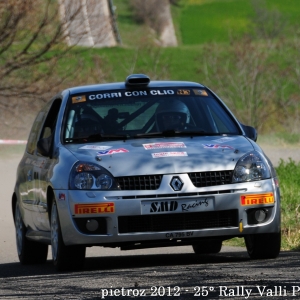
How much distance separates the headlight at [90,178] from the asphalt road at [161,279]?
26.6 inches

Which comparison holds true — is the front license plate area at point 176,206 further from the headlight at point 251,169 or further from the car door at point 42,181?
the car door at point 42,181

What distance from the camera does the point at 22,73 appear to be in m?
24.6

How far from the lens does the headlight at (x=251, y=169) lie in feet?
27.4

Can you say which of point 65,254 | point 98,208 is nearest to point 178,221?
point 98,208

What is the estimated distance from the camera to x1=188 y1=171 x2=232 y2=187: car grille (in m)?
8.23

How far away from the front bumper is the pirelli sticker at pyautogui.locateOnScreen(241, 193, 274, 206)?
2 centimetres

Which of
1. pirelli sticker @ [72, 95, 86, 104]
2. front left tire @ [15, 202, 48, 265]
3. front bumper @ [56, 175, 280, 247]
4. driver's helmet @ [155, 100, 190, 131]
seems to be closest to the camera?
front bumper @ [56, 175, 280, 247]

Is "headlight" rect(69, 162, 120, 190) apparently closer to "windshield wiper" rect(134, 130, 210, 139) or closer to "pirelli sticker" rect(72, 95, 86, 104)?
"windshield wiper" rect(134, 130, 210, 139)

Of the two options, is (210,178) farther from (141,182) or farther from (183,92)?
(183,92)

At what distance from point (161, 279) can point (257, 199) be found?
4.86 ft

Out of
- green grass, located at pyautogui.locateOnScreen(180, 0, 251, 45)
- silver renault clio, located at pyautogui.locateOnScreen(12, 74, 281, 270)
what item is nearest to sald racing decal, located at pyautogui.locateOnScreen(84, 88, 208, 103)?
silver renault clio, located at pyautogui.locateOnScreen(12, 74, 281, 270)

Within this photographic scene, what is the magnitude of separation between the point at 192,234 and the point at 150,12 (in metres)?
91.2

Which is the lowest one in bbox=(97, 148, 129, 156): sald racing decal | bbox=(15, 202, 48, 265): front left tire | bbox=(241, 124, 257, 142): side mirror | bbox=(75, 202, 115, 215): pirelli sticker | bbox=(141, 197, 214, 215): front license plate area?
bbox=(15, 202, 48, 265): front left tire

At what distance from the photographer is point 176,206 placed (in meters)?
8.19
